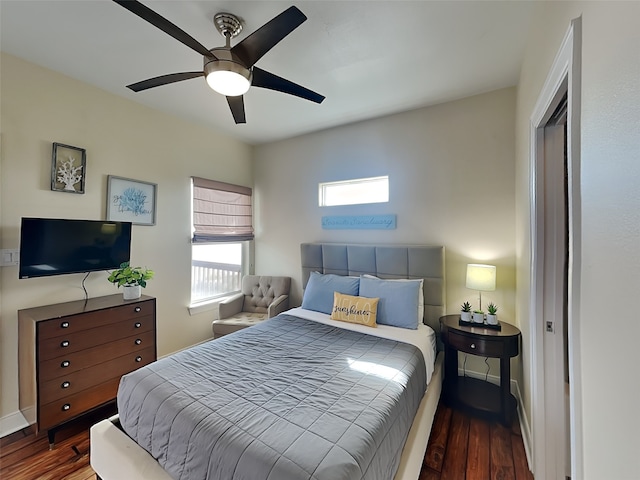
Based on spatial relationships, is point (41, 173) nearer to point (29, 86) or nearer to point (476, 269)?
point (29, 86)

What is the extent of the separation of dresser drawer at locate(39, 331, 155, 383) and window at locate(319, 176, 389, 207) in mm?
2410

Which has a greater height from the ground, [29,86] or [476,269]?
[29,86]

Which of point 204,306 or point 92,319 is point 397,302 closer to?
point 204,306

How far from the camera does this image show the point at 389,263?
2.93m

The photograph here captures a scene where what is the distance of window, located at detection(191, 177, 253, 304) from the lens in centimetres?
342

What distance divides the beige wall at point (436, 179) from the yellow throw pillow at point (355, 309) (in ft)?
2.81

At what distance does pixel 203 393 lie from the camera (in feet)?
4.66

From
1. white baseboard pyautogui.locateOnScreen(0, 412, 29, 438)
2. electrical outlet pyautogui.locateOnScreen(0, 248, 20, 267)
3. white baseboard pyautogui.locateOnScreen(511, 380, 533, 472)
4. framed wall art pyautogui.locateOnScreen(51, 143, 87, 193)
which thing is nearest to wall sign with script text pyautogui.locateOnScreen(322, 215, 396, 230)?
white baseboard pyautogui.locateOnScreen(511, 380, 533, 472)

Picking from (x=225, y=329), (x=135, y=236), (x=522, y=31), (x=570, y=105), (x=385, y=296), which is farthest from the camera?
(x=225, y=329)

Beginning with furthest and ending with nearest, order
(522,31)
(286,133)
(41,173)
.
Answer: (286,133) → (41,173) → (522,31)

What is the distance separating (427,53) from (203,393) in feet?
8.72

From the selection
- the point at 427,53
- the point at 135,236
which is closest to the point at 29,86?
the point at 135,236

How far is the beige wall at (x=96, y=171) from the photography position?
6.81 ft

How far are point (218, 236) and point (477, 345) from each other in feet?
10.1
